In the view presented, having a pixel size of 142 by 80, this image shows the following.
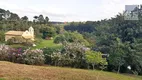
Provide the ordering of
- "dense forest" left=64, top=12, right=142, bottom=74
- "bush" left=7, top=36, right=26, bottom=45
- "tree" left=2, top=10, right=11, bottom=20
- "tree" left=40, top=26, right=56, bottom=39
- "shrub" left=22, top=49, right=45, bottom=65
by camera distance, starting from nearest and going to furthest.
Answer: "shrub" left=22, top=49, right=45, bottom=65 → "dense forest" left=64, top=12, right=142, bottom=74 → "bush" left=7, top=36, right=26, bottom=45 → "tree" left=40, top=26, right=56, bottom=39 → "tree" left=2, top=10, right=11, bottom=20

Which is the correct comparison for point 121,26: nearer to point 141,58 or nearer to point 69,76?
point 141,58

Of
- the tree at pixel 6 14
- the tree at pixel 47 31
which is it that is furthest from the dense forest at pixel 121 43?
the tree at pixel 6 14

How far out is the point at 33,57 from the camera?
1881 cm

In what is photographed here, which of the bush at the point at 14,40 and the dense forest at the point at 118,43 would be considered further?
the bush at the point at 14,40

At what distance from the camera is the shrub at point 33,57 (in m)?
Result: 18.7

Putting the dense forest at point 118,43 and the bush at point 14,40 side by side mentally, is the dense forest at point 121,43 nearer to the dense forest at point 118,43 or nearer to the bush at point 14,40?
the dense forest at point 118,43

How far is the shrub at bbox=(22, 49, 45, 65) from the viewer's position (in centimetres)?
1869

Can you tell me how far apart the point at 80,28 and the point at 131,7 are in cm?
3035

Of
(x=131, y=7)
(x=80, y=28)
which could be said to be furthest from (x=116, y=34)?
(x=80, y=28)

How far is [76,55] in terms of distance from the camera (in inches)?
780

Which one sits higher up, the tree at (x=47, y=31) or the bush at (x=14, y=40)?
the tree at (x=47, y=31)

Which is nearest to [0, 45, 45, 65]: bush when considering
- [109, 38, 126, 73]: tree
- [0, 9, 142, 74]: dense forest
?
[0, 9, 142, 74]: dense forest

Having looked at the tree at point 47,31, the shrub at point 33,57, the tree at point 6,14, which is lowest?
the shrub at point 33,57

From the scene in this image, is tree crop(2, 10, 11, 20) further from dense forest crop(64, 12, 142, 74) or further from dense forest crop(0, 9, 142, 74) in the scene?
dense forest crop(64, 12, 142, 74)
